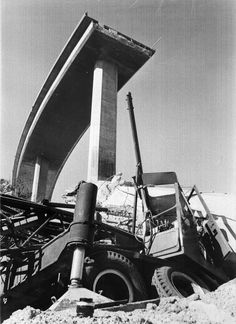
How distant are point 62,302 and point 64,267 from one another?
1447 mm

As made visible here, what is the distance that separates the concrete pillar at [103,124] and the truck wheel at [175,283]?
13.6 meters

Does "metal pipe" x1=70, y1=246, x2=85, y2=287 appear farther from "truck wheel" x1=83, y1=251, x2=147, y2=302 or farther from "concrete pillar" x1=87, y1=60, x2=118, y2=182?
"concrete pillar" x1=87, y1=60, x2=118, y2=182

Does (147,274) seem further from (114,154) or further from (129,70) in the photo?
(129,70)

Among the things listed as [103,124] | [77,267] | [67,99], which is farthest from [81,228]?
[67,99]

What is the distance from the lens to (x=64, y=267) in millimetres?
5645

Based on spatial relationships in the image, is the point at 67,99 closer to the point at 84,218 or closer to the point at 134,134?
the point at 134,134

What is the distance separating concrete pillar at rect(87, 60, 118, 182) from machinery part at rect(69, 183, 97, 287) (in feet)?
48.5

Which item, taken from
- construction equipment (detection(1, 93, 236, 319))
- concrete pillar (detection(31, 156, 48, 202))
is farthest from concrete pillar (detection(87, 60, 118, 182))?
concrete pillar (detection(31, 156, 48, 202))

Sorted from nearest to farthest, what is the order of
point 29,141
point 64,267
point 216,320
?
point 216,320 < point 64,267 < point 29,141

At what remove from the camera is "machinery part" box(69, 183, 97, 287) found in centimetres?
465

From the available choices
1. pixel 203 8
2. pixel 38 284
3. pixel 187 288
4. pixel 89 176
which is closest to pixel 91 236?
pixel 38 284

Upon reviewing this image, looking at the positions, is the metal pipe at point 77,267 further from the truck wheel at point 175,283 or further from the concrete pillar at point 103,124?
the concrete pillar at point 103,124

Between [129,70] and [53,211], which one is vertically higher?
[129,70]

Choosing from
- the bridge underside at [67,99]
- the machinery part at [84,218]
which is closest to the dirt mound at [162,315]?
the machinery part at [84,218]
